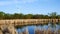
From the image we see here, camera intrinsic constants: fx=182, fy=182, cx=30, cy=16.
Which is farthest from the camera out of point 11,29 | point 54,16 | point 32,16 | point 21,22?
point 32,16

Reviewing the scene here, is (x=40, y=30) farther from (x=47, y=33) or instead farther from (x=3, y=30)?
(x=3, y=30)

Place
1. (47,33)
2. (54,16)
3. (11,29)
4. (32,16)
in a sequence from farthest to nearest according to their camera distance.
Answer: (32,16) → (54,16) → (47,33) → (11,29)

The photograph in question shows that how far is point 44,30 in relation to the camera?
10094 millimetres

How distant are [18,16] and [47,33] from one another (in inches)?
1086

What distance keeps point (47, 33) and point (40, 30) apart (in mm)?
566

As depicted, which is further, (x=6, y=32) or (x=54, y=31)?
(x=54, y=31)

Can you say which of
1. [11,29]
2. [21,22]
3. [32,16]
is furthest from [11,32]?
[32,16]

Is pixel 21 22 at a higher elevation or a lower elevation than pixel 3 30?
lower

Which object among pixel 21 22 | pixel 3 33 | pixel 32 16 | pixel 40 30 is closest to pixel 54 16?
pixel 32 16

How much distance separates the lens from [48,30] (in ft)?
32.7

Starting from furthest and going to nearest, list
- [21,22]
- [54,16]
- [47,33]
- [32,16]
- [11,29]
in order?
[32,16], [54,16], [21,22], [47,33], [11,29]

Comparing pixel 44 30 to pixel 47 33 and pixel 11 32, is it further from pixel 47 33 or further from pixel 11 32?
pixel 11 32

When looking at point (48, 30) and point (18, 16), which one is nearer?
point (48, 30)

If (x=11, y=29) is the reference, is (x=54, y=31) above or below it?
below
